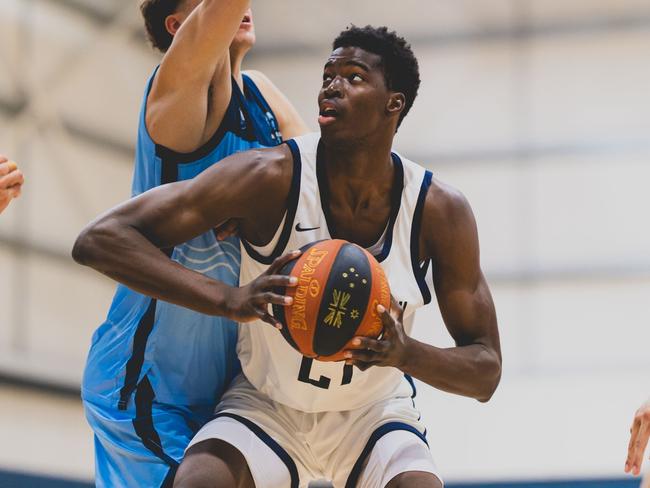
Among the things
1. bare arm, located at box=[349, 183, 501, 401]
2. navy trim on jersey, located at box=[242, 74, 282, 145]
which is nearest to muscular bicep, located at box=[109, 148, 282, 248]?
bare arm, located at box=[349, 183, 501, 401]

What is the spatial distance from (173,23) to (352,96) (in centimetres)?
103

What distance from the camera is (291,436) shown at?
13.3ft

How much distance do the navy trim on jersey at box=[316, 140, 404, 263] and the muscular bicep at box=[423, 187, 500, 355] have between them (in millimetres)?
114

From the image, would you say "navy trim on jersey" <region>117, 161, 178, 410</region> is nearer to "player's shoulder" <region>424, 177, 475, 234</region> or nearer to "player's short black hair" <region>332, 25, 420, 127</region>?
"player's shoulder" <region>424, 177, 475, 234</region>

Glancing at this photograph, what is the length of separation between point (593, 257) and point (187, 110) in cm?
805

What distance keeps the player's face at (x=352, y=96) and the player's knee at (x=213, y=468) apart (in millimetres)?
1078

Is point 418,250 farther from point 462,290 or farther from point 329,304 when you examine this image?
point 329,304

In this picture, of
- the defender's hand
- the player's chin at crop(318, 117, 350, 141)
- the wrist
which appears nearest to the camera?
the wrist

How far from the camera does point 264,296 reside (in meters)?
3.45

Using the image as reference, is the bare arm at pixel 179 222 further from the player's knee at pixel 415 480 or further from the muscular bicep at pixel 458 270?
the player's knee at pixel 415 480

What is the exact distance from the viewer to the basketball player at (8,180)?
4.11 m

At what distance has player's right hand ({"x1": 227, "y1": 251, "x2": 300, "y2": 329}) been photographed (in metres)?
3.43

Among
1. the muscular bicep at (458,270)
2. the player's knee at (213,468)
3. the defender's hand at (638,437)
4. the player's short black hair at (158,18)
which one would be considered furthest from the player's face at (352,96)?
the defender's hand at (638,437)

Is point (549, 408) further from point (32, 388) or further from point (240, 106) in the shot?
point (240, 106)
